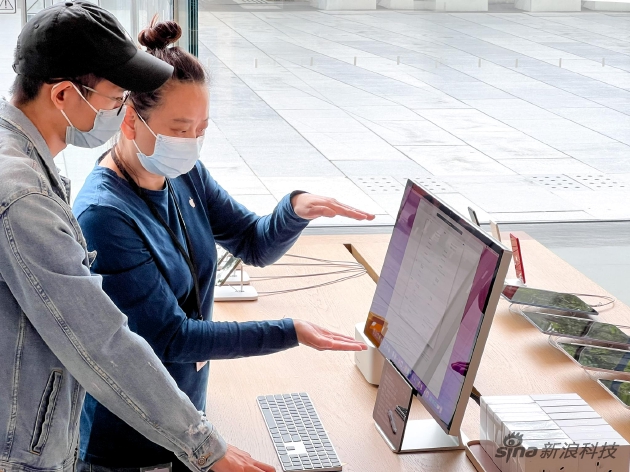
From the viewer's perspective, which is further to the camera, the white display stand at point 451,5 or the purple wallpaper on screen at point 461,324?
the white display stand at point 451,5

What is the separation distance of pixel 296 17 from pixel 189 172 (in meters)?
3.45

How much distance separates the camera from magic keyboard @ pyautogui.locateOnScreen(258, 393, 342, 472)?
6.37ft

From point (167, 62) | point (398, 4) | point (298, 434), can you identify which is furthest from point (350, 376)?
point (398, 4)

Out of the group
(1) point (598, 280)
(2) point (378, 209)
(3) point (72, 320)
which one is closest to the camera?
(3) point (72, 320)

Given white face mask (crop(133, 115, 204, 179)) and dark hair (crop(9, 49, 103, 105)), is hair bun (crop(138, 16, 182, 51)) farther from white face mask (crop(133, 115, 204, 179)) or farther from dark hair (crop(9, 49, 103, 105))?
dark hair (crop(9, 49, 103, 105))

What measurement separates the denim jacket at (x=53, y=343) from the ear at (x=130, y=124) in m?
0.48

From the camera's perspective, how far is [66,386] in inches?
60.3

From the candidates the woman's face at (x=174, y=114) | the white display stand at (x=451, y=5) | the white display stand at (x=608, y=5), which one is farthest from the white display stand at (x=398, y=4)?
the woman's face at (x=174, y=114)

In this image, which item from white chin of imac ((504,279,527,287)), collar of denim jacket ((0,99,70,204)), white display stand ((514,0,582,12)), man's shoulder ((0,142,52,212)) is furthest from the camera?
white display stand ((514,0,582,12))

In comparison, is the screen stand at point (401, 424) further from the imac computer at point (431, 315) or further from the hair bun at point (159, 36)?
the hair bun at point (159, 36)

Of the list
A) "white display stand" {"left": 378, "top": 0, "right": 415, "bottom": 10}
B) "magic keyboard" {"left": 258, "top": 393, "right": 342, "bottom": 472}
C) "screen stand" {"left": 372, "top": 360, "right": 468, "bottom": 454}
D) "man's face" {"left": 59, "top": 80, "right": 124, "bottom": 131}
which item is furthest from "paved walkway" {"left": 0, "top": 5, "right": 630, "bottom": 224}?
"man's face" {"left": 59, "top": 80, "right": 124, "bottom": 131}

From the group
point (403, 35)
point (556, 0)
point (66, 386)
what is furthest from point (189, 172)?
point (556, 0)

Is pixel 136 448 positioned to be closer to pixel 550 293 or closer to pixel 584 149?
pixel 550 293

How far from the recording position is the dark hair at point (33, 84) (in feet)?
4.99
